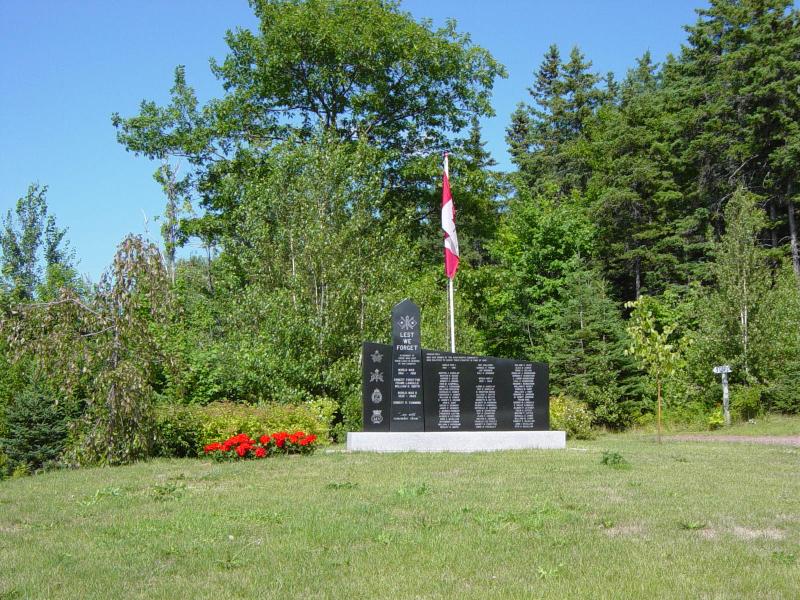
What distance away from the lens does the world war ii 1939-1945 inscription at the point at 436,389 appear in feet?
49.8

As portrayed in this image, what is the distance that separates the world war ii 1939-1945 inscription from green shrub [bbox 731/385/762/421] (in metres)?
14.4

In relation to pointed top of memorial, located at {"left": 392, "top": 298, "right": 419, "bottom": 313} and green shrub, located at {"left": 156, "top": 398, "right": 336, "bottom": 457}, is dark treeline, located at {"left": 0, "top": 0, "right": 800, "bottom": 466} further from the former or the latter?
pointed top of memorial, located at {"left": 392, "top": 298, "right": 419, "bottom": 313}

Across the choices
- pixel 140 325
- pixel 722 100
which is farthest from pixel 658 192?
pixel 140 325

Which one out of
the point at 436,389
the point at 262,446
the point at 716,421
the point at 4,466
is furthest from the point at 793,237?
the point at 4,466

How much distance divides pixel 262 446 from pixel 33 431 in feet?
22.7

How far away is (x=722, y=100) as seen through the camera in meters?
35.9

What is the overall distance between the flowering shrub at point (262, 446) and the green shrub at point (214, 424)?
1.02 feet

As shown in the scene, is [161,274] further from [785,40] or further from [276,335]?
[785,40]

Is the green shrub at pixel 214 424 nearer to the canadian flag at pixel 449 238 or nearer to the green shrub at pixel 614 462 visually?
the canadian flag at pixel 449 238

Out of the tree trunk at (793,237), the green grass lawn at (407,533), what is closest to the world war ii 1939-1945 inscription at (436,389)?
the green grass lawn at (407,533)

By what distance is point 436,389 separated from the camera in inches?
606

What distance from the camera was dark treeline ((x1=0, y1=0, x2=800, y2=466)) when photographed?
16.9 metres

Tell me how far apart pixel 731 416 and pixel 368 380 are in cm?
1741

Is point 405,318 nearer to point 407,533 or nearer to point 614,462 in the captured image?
point 614,462
